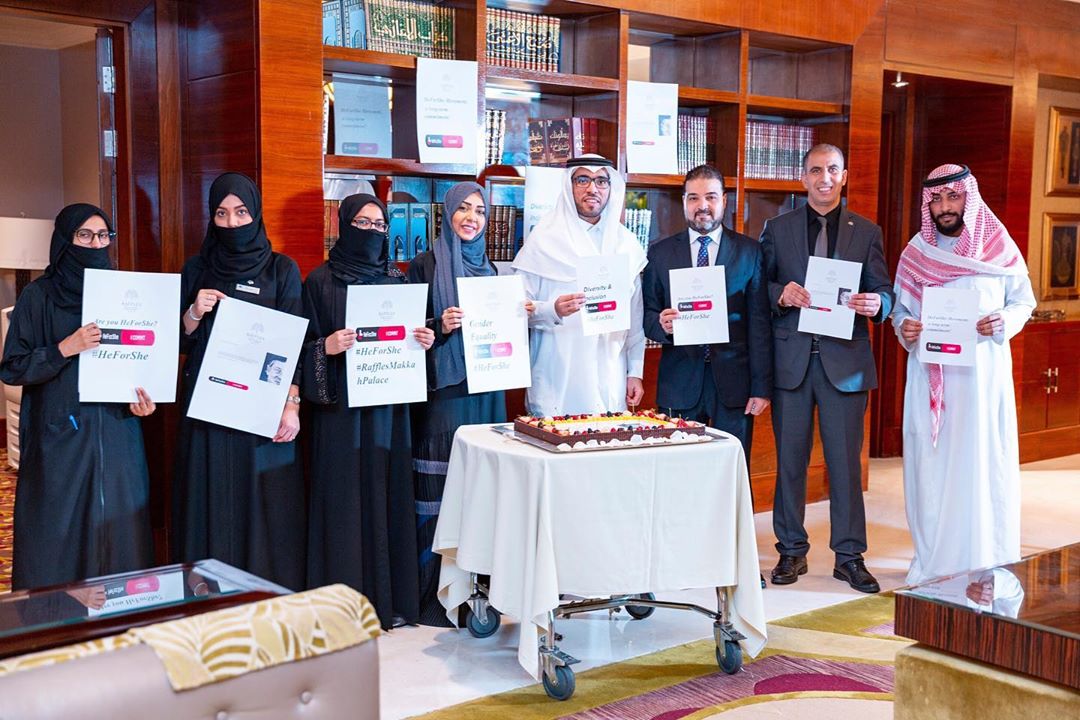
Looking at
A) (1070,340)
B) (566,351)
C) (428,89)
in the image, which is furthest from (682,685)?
(1070,340)

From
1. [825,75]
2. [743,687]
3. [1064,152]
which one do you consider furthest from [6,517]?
[1064,152]

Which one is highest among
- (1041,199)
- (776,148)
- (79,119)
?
(79,119)

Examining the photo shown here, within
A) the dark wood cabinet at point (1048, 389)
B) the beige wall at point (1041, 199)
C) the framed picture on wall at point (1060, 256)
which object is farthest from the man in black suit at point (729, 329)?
the framed picture on wall at point (1060, 256)

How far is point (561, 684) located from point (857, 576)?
1.90 metres

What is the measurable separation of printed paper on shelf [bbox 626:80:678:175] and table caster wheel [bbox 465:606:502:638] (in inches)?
99.3

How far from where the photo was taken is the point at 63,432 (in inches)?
153

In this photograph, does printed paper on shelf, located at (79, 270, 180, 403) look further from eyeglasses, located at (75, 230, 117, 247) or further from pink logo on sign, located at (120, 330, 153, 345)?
eyeglasses, located at (75, 230, 117, 247)

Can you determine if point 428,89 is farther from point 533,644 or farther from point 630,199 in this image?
point 533,644

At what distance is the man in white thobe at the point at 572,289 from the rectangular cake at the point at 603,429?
0.55 m

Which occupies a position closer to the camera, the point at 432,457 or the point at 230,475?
the point at 230,475

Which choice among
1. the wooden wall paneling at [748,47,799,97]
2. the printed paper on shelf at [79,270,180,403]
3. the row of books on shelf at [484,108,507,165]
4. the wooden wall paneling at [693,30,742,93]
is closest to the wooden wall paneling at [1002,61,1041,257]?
the wooden wall paneling at [748,47,799,97]

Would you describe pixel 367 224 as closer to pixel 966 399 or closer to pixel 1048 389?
pixel 966 399

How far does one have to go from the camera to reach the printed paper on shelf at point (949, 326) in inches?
188

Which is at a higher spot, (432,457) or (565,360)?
(565,360)
